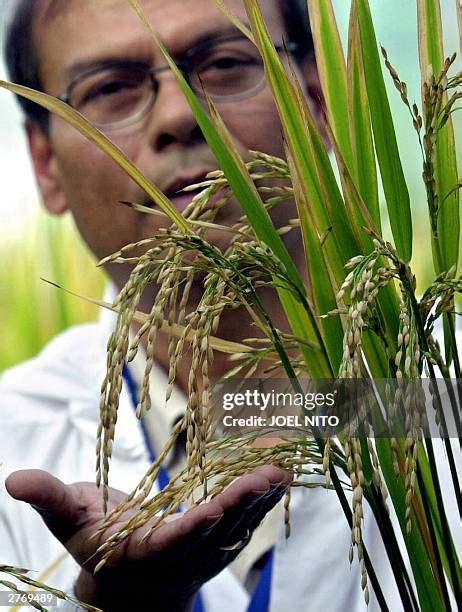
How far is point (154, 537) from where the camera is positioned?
1376mm

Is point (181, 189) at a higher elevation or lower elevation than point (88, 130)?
higher

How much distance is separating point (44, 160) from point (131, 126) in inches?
7.3

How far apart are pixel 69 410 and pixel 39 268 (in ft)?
0.93

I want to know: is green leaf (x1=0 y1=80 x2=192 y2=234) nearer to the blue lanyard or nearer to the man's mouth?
the man's mouth

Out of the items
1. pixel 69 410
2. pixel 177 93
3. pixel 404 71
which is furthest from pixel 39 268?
pixel 404 71

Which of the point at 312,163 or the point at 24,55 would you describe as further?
the point at 24,55

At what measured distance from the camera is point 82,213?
1726 millimetres

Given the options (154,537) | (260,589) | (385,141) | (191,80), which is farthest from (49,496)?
(191,80)

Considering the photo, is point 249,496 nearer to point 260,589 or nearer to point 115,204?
point 260,589

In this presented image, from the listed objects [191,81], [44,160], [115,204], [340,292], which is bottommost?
[340,292]

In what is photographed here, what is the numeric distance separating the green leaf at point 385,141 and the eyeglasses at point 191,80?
2.13 feet

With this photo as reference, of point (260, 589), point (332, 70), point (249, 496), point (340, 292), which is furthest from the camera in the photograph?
point (260, 589)

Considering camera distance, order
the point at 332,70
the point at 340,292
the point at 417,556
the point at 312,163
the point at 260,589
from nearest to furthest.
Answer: the point at 340,292, the point at 417,556, the point at 312,163, the point at 332,70, the point at 260,589

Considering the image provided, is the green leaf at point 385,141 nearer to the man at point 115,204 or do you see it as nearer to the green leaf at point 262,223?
the green leaf at point 262,223
